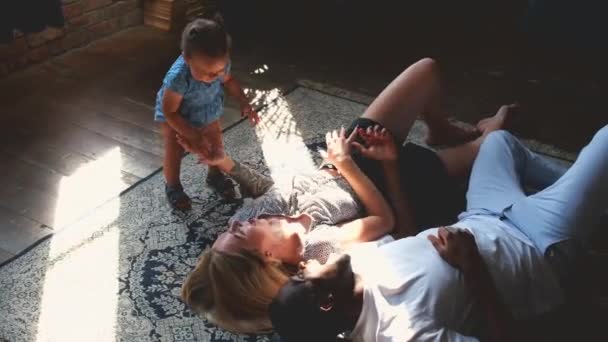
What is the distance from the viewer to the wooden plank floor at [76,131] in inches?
73.4

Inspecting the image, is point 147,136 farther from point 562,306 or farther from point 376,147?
point 562,306

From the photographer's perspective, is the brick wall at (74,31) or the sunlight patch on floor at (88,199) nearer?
the sunlight patch on floor at (88,199)

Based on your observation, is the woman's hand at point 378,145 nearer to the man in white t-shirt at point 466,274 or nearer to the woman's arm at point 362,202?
the woman's arm at point 362,202

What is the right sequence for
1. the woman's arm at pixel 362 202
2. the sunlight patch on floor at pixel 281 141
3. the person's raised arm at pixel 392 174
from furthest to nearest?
the sunlight patch on floor at pixel 281 141 < the person's raised arm at pixel 392 174 < the woman's arm at pixel 362 202

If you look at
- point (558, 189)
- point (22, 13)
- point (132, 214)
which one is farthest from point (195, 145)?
point (558, 189)

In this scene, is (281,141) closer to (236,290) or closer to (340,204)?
(340,204)

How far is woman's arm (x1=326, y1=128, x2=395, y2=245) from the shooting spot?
1413 mm

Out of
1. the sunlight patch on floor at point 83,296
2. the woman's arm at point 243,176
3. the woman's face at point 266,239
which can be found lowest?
the sunlight patch on floor at point 83,296

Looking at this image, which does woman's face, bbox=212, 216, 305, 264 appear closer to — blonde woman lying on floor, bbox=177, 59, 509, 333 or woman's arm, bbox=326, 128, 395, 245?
blonde woman lying on floor, bbox=177, 59, 509, 333

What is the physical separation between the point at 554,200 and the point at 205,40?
927mm

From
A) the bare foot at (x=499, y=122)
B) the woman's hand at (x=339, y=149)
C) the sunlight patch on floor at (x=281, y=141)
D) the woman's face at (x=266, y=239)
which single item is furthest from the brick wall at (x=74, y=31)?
the bare foot at (x=499, y=122)

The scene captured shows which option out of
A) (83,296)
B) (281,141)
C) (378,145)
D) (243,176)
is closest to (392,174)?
(378,145)

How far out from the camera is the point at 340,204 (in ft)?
4.84

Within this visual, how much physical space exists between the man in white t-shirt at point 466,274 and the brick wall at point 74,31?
1976 millimetres
